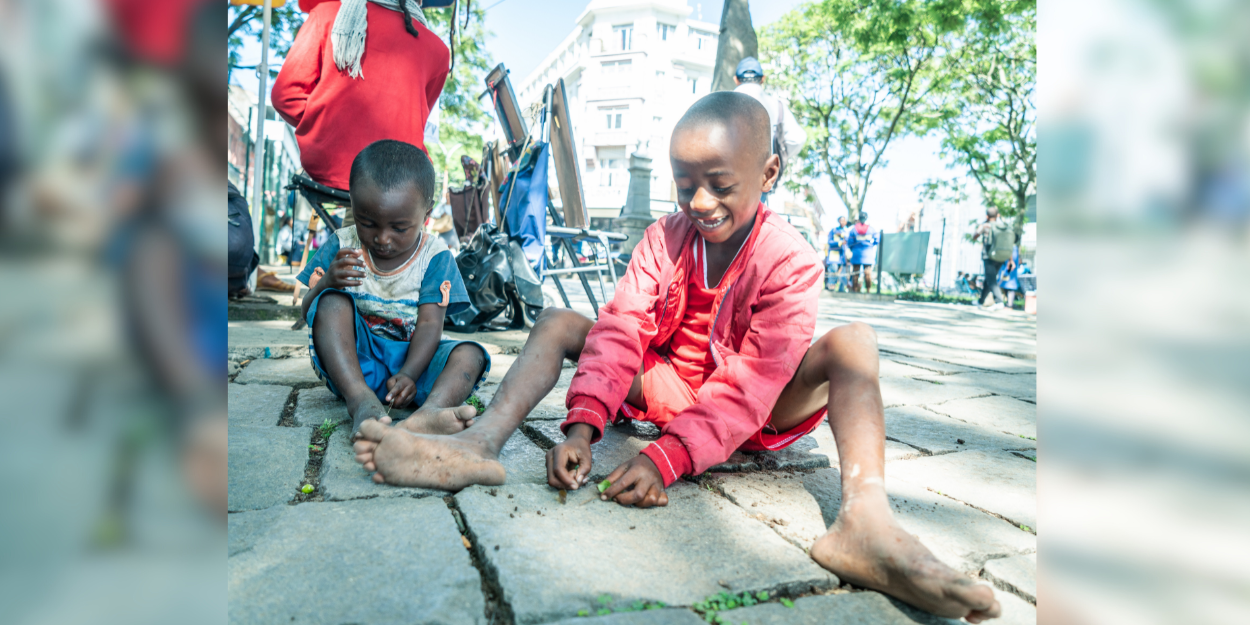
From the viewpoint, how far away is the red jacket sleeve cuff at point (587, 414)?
1574mm

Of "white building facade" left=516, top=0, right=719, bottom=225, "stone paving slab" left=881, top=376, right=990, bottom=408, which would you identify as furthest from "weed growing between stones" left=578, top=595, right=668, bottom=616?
"white building facade" left=516, top=0, right=719, bottom=225

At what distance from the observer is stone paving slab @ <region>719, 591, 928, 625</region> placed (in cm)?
100

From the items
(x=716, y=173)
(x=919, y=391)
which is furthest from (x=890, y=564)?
(x=919, y=391)

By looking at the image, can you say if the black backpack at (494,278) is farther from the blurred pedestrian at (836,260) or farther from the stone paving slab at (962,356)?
the blurred pedestrian at (836,260)

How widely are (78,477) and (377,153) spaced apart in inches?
76.8

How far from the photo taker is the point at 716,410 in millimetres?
1524

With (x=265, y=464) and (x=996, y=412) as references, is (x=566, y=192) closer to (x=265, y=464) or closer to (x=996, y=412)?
(x=996, y=412)

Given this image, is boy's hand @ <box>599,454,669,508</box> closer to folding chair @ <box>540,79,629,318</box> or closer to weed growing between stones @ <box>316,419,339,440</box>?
weed growing between stones @ <box>316,419,339,440</box>

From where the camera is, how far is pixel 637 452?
1.84 meters

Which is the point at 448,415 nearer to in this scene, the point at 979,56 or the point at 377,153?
the point at 377,153

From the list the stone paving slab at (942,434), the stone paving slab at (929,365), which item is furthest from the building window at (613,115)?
the stone paving slab at (942,434)

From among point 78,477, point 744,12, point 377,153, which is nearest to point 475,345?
point 377,153

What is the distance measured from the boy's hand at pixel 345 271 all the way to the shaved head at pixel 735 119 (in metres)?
0.97

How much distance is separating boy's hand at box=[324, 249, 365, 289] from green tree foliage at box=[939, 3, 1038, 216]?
41.2ft
